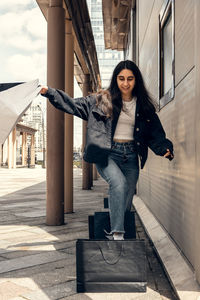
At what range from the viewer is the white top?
3047mm

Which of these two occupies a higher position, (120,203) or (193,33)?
(193,33)

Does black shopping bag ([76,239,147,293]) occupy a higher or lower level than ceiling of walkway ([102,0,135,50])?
lower

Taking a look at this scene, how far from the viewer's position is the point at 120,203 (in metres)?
2.82

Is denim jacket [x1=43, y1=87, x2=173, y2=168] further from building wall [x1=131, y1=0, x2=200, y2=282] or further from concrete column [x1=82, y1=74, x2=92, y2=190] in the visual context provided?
concrete column [x1=82, y1=74, x2=92, y2=190]

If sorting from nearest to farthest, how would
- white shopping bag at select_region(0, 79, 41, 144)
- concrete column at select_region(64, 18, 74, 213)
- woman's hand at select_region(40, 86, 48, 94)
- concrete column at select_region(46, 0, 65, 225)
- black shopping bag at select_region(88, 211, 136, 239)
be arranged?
white shopping bag at select_region(0, 79, 41, 144), woman's hand at select_region(40, 86, 48, 94), black shopping bag at select_region(88, 211, 136, 239), concrete column at select_region(46, 0, 65, 225), concrete column at select_region(64, 18, 74, 213)

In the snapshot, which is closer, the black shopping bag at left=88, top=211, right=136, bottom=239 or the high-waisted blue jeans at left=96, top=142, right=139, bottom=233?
the high-waisted blue jeans at left=96, top=142, right=139, bottom=233

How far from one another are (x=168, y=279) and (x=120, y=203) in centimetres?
70

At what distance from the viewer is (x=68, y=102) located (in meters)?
2.93

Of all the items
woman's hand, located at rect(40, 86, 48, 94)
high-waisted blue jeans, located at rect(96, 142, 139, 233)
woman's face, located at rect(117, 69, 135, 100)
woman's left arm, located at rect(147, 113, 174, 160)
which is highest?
woman's face, located at rect(117, 69, 135, 100)

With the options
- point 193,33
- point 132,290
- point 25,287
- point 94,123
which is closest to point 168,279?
point 132,290

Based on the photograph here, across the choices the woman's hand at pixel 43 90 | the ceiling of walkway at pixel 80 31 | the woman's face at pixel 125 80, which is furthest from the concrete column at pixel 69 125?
the woman's hand at pixel 43 90

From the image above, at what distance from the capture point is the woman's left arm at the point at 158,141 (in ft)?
9.77

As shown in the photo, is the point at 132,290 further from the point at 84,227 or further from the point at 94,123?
the point at 84,227

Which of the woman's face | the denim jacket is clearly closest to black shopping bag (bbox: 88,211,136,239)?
the denim jacket
